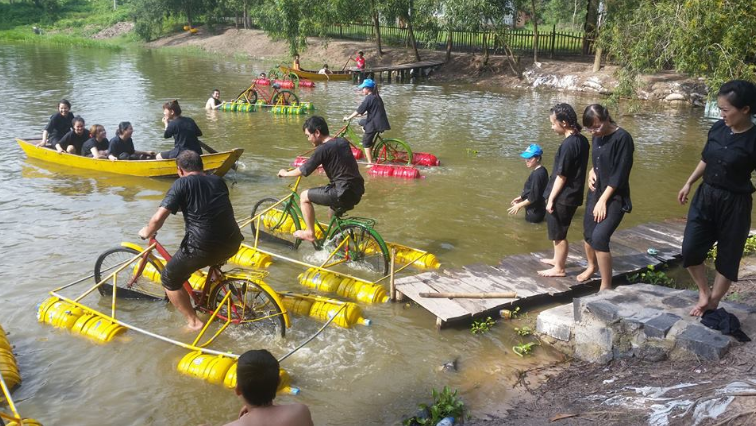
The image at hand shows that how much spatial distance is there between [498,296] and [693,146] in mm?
12376

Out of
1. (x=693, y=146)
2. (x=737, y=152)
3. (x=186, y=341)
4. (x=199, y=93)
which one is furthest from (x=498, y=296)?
(x=199, y=93)

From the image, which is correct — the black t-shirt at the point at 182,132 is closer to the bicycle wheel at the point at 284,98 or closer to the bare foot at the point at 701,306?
the bare foot at the point at 701,306

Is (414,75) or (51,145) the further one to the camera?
(414,75)

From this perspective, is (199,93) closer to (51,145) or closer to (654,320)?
(51,145)

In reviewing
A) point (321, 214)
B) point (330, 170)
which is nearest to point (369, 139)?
point (321, 214)

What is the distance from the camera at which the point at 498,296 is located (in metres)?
6.82

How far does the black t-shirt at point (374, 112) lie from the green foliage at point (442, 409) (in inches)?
329

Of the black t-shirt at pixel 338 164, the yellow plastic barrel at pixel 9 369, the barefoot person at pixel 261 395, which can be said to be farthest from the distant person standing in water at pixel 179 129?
the barefoot person at pixel 261 395

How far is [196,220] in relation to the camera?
5.75 m

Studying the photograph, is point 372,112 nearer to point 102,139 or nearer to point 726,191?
point 102,139

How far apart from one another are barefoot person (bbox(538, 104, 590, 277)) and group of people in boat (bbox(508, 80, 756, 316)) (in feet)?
0.04

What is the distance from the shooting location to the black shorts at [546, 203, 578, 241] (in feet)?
22.9

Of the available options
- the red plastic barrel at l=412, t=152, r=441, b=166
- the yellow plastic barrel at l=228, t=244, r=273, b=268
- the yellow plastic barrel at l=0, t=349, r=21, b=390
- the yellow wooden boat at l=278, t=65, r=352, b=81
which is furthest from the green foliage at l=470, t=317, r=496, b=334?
the yellow wooden boat at l=278, t=65, r=352, b=81

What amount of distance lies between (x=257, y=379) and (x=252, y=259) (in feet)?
16.8
